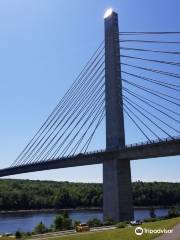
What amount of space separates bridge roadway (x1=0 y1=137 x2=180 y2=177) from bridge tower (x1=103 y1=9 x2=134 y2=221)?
37.5 inches

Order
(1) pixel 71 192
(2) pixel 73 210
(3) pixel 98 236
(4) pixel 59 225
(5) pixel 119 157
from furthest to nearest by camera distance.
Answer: (1) pixel 71 192 < (2) pixel 73 210 < (5) pixel 119 157 < (4) pixel 59 225 < (3) pixel 98 236

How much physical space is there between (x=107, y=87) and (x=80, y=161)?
36.3 ft

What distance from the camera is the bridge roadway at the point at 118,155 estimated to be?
44.9 m

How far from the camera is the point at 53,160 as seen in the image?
58.8 meters

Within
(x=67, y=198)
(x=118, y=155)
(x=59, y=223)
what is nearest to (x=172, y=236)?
(x=59, y=223)

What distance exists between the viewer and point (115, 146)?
49.6m

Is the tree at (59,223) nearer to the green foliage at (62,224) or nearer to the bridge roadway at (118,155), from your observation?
the green foliage at (62,224)

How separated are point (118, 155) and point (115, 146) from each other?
109cm

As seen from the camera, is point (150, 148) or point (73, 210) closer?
point (150, 148)

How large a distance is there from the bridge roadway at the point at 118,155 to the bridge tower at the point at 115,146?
95 cm

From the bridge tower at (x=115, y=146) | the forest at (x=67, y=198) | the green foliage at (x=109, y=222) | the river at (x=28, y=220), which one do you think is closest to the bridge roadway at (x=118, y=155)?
the bridge tower at (x=115, y=146)

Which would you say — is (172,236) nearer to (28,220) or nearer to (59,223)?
(59,223)

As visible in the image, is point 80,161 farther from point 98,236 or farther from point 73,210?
point 73,210

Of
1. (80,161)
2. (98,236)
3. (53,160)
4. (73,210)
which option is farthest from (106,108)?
(73,210)
